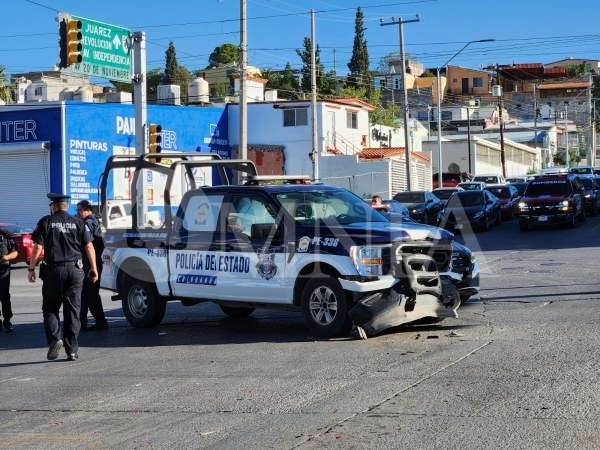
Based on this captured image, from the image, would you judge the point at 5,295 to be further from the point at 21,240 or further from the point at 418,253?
the point at 21,240

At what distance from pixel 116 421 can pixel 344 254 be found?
4.32 m

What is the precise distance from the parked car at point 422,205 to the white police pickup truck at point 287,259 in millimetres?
23778

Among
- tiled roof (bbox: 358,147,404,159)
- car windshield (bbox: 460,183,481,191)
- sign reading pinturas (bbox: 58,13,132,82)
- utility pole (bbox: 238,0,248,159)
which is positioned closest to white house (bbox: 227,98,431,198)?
tiled roof (bbox: 358,147,404,159)

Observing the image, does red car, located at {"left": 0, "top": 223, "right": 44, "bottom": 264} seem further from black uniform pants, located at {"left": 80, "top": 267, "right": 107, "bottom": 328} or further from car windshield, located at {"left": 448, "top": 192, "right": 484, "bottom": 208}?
car windshield, located at {"left": 448, "top": 192, "right": 484, "bottom": 208}

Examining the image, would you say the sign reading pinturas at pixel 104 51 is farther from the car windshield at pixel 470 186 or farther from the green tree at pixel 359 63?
the green tree at pixel 359 63

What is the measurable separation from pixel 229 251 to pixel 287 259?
0.98 meters

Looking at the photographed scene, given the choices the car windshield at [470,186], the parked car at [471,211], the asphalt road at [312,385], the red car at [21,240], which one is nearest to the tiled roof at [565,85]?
the car windshield at [470,186]

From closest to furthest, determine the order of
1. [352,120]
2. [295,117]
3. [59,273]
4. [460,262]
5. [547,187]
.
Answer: [59,273]
[460,262]
[547,187]
[295,117]
[352,120]

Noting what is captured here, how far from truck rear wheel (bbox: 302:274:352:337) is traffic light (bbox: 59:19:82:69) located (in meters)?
12.8

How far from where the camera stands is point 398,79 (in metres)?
110

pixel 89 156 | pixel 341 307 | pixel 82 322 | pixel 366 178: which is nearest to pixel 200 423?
pixel 341 307

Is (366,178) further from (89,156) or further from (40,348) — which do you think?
(40,348)

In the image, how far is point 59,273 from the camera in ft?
35.5

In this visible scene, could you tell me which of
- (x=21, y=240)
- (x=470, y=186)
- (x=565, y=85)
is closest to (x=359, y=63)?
(x=565, y=85)
